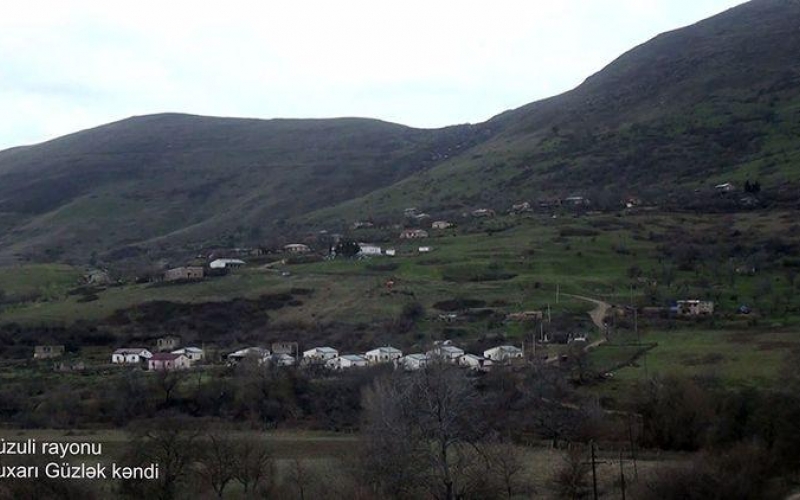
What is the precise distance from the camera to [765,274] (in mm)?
74312

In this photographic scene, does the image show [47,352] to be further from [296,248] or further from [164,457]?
[296,248]

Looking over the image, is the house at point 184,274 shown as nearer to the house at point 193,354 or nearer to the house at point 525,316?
the house at point 193,354

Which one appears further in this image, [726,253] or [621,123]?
[621,123]

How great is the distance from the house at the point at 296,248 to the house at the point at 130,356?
39918 millimetres

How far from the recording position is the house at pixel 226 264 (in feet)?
316

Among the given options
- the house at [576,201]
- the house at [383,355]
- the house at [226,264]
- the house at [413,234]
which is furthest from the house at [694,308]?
the house at [576,201]

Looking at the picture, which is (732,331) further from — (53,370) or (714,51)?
(714,51)

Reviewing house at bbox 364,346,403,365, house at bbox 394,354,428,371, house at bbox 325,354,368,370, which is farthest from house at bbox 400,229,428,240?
house at bbox 394,354,428,371

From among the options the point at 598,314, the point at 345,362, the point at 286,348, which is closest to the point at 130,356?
the point at 286,348

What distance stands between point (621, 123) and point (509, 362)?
12037 centimetres

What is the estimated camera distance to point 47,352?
225ft

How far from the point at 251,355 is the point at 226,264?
41032mm

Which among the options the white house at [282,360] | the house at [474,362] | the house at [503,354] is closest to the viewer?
the house at [474,362]

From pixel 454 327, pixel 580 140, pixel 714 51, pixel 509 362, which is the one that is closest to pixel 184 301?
pixel 454 327
